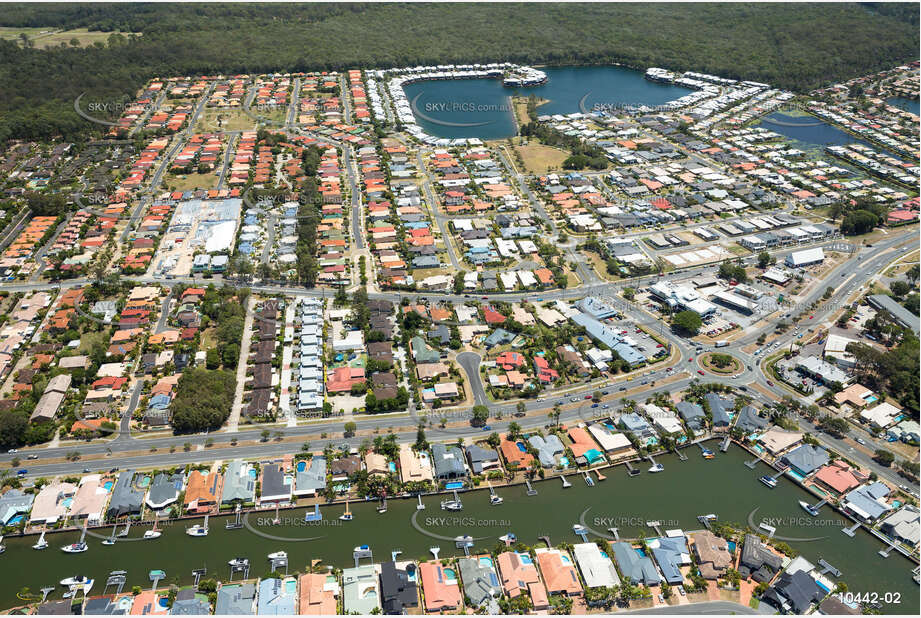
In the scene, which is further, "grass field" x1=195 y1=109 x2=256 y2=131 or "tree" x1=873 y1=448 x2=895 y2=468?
"grass field" x1=195 y1=109 x2=256 y2=131

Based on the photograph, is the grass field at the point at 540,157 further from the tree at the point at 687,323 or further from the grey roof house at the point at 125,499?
the grey roof house at the point at 125,499

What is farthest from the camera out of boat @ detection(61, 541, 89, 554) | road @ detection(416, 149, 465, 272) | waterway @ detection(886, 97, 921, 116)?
waterway @ detection(886, 97, 921, 116)

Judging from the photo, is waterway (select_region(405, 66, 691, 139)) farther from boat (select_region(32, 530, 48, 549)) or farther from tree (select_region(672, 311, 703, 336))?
boat (select_region(32, 530, 48, 549))

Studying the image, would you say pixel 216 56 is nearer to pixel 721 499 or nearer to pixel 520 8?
pixel 520 8

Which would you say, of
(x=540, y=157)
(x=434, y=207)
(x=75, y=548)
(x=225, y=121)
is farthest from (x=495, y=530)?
(x=225, y=121)

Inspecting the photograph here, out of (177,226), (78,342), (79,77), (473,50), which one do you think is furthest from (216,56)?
(78,342)

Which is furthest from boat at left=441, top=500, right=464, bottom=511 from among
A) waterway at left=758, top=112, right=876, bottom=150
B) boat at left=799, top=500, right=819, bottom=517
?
waterway at left=758, top=112, right=876, bottom=150

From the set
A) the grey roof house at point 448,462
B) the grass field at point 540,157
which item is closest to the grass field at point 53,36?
the grass field at point 540,157

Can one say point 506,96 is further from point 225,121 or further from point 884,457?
point 884,457
